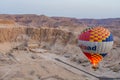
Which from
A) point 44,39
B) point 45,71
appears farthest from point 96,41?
Result: point 44,39

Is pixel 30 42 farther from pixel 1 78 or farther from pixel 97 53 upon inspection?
pixel 97 53

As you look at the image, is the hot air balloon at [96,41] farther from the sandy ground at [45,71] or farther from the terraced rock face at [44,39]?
the terraced rock face at [44,39]

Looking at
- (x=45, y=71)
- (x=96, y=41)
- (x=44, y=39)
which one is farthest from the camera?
(x=44, y=39)

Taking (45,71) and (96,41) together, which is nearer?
(96,41)

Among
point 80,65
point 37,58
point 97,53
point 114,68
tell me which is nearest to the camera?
point 97,53

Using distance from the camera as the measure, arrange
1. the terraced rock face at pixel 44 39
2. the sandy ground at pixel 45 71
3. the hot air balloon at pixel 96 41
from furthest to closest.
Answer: the terraced rock face at pixel 44 39
the sandy ground at pixel 45 71
the hot air balloon at pixel 96 41

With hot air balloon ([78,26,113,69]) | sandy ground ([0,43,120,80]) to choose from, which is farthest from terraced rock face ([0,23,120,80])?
hot air balloon ([78,26,113,69])

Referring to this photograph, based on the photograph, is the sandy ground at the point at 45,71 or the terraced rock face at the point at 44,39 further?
the terraced rock face at the point at 44,39

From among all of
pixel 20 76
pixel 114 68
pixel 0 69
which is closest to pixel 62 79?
pixel 20 76

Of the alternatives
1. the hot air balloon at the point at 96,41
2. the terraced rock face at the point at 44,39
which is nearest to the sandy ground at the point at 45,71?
the terraced rock face at the point at 44,39

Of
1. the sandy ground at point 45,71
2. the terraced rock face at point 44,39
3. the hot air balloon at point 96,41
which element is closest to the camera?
the hot air balloon at point 96,41

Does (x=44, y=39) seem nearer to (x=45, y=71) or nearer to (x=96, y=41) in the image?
(x=45, y=71)
